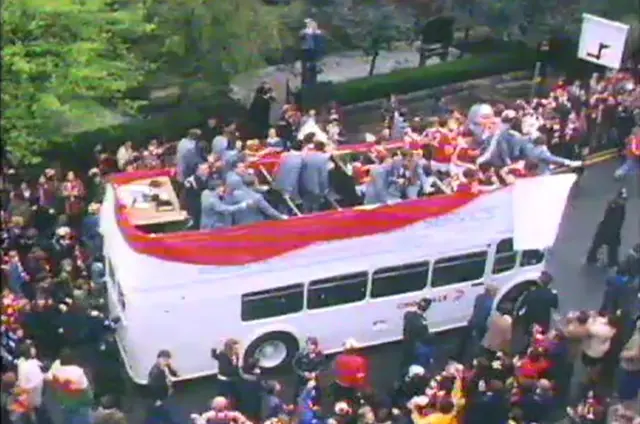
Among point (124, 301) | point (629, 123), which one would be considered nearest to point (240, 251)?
point (124, 301)

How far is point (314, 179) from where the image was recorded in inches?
709

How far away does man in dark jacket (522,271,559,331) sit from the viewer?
56.7 feet

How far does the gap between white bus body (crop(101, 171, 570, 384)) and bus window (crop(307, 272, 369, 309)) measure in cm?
1

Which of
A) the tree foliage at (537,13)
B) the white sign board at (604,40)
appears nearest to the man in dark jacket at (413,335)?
the white sign board at (604,40)

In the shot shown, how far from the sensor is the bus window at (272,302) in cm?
1702

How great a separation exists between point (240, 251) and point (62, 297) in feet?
7.99

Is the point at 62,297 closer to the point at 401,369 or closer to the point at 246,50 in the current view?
the point at 401,369

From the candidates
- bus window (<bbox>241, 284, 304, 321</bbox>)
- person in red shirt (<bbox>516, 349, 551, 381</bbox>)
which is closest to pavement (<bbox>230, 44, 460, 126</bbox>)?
bus window (<bbox>241, 284, 304, 321</bbox>)

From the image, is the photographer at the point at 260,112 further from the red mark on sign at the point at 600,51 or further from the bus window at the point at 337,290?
the bus window at the point at 337,290

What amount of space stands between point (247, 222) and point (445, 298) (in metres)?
3.31

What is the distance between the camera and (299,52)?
26.1m

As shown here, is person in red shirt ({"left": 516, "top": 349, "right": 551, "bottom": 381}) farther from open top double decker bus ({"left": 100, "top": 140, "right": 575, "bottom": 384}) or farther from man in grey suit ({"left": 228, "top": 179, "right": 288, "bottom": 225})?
man in grey suit ({"left": 228, "top": 179, "right": 288, "bottom": 225})

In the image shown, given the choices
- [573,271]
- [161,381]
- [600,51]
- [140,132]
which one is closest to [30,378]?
[161,381]

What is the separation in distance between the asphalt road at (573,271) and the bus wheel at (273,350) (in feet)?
0.85
